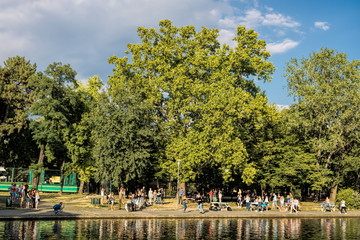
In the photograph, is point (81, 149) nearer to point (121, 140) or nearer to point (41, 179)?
point (41, 179)

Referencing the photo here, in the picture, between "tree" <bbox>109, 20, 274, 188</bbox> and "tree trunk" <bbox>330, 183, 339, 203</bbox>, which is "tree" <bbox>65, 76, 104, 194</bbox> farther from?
"tree trunk" <bbox>330, 183, 339, 203</bbox>

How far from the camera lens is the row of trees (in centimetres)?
4009

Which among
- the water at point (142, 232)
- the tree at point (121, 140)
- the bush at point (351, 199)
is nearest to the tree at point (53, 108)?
the tree at point (121, 140)

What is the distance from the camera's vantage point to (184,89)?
4406cm

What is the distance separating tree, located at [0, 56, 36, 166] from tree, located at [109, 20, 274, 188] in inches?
771

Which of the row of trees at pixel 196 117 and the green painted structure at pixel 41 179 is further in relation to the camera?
the green painted structure at pixel 41 179

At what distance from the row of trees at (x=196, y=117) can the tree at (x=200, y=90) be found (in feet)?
0.50

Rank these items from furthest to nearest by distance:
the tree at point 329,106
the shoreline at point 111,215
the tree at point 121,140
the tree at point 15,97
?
1. the tree at point 15,97
2. the tree at point 329,106
3. the tree at point 121,140
4. the shoreline at point 111,215

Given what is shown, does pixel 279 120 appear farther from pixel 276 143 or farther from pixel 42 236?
pixel 42 236

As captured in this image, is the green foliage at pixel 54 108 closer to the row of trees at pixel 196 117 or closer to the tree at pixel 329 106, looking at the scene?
the row of trees at pixel 196 117

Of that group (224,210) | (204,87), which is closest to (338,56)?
(204,87)

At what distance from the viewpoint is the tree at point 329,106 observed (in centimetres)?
5019

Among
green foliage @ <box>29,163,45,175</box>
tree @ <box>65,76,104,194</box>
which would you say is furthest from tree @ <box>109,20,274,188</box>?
green foliage @ <box>29,163,45,175</box>

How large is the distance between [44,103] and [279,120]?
A: 32.7m
